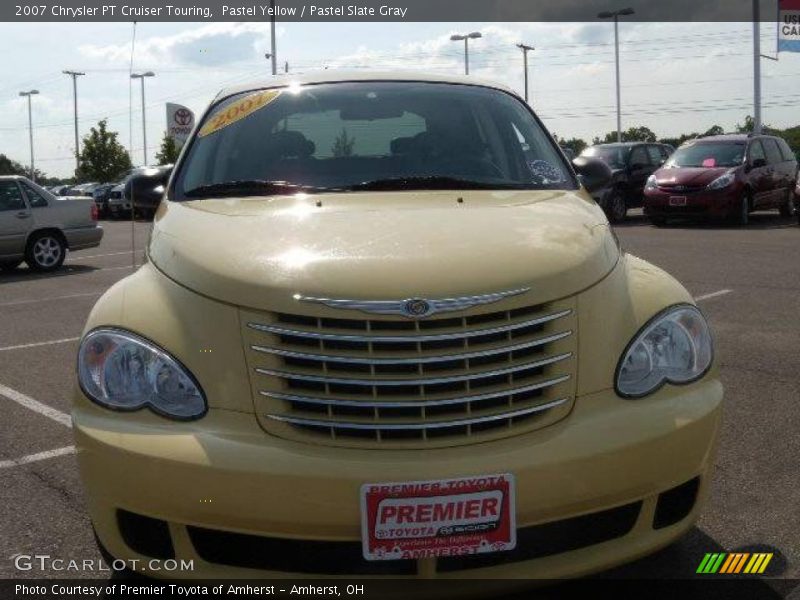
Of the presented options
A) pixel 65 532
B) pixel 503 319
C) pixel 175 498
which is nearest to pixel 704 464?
pixel 503 319

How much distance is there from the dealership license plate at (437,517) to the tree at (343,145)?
181cm

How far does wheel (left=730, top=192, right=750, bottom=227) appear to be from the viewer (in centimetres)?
1761

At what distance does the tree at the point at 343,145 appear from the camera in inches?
155

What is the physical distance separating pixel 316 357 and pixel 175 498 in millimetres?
513

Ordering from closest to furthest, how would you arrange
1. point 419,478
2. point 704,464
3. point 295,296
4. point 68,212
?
point 419,478 < point 295,296 < point 704,464 < point 68,212

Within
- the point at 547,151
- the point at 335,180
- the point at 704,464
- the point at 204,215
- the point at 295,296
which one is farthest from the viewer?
the point at 547,151

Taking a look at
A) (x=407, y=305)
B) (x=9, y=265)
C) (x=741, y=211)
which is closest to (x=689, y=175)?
(x=741, y=211)

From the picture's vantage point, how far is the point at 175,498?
8.32 ft

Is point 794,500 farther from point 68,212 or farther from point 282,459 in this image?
point 68,212

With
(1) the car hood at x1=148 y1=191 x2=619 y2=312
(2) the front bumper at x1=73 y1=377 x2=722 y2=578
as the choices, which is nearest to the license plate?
(1) the car hood at x1=148 y1=191 x2=619 y2=312

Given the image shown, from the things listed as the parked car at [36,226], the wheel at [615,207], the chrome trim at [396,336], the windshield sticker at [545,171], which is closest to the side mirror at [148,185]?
the windshield sticker at [545,171]

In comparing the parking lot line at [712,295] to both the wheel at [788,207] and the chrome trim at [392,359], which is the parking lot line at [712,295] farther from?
the wheel at [788,207]

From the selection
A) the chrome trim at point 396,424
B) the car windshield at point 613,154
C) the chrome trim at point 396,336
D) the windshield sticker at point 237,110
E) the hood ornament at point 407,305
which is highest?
the car windshield at point 613,154

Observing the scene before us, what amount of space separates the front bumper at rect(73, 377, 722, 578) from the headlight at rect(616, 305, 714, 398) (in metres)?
0.07
